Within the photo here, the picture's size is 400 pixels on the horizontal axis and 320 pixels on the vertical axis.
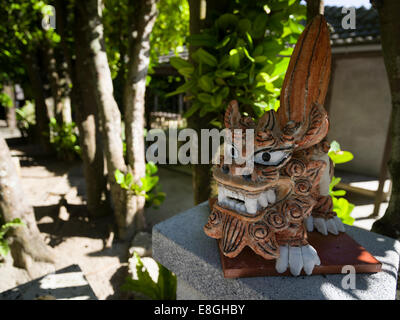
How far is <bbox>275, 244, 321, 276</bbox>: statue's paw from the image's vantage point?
1.27m

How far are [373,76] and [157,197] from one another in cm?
458

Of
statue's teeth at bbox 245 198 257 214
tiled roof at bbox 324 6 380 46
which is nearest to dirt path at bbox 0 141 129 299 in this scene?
statue's teeth at bbox 245 198 257 214

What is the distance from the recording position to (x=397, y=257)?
4.97ft

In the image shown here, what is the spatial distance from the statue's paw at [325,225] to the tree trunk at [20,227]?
2.86 m

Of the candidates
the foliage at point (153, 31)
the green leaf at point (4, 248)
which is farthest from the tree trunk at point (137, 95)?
the foliage at point (153, 31)

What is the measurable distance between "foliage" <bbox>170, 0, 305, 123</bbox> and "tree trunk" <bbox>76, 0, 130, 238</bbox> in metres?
1.70

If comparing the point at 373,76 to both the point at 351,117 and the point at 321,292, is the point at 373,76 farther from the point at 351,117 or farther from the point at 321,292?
the point at 321,292

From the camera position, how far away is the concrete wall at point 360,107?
5.18 meters

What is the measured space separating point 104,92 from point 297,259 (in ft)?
9.43

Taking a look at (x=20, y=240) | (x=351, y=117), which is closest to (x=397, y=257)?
(x=20, y=240)

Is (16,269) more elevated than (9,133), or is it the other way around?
(9,133)

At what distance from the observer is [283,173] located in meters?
1.30

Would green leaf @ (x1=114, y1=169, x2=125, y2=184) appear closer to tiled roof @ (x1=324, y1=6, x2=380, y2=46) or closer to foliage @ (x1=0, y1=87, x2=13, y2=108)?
tiled roof @ (x1=324, y1=6, x2=380, y2=46)
